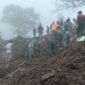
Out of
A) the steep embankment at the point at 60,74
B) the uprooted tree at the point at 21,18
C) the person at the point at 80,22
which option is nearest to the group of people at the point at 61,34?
the person at the point at 80,22

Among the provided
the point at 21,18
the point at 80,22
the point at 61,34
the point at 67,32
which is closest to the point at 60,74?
the point at 61,34

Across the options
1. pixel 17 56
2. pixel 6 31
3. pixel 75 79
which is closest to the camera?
pixel 75 79

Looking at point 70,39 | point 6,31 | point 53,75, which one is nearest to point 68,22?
point 70,39

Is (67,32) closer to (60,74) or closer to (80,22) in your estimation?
(80,22)

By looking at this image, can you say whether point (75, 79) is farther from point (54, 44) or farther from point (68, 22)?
point (68, 22)

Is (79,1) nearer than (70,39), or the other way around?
(70,39)

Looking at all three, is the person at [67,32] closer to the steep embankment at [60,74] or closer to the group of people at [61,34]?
the group of people at [61,34]

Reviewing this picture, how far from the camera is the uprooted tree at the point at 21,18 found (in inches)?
2048

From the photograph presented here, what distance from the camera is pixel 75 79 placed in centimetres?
1152

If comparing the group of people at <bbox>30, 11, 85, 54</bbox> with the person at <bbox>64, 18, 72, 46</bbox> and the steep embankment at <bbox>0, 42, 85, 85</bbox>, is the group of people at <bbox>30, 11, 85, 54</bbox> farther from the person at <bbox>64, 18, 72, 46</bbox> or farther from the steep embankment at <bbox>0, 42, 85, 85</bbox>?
the steep embankment at <bbox>0, 42, 85, 85</bbox>

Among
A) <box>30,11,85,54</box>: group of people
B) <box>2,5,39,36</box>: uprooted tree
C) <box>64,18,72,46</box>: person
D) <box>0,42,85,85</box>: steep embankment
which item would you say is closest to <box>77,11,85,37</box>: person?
<box>30,11,85,54</box>: group of people

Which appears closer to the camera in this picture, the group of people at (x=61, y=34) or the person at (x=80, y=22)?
the person at (x=80, y=22)

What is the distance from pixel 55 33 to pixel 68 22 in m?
1.91

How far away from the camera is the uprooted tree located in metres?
52.0
